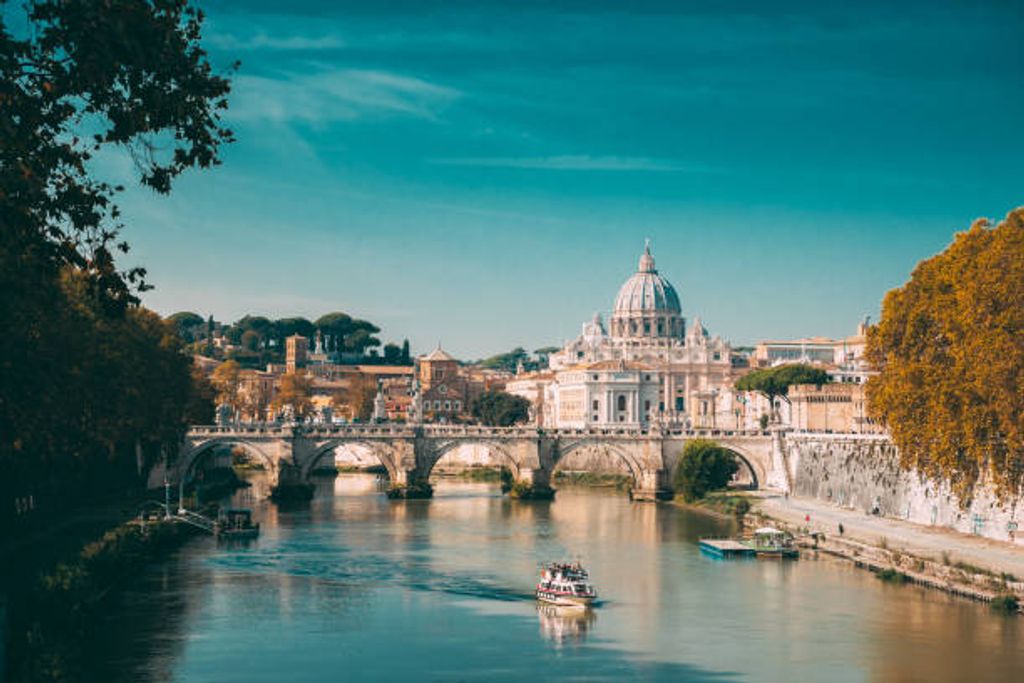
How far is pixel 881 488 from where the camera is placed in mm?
46531

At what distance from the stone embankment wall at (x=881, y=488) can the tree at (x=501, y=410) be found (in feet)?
136

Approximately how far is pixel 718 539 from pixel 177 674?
24.6 m

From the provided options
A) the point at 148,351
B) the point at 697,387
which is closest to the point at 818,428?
the point at 148,351

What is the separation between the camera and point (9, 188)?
1371 centimetres

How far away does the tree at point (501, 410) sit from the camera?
333ft

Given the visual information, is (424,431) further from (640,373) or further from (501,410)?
(640,373)

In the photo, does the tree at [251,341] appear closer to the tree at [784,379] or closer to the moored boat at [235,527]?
the tree at [784,379]

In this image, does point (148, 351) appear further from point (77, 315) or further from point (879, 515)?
point (879, 515)

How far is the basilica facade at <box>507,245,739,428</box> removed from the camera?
112 meters

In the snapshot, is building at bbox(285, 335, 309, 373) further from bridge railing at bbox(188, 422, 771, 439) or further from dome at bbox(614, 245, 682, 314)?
bridge railing at bbox(188, 422, 771, 439)

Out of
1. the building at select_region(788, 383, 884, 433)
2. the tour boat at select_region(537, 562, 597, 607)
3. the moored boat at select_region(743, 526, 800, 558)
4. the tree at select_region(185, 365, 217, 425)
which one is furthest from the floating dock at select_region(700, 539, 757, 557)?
the building at select_region(788, 383, 884, 433)

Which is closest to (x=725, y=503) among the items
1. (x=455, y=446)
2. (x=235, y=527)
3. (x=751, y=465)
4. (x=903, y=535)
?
(x=751, y=465)

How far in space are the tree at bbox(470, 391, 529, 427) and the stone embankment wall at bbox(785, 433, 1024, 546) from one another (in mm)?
41553

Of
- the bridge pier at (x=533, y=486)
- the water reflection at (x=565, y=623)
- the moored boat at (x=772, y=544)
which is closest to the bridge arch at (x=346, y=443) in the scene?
the bridge pier at (x=533, y=486)
